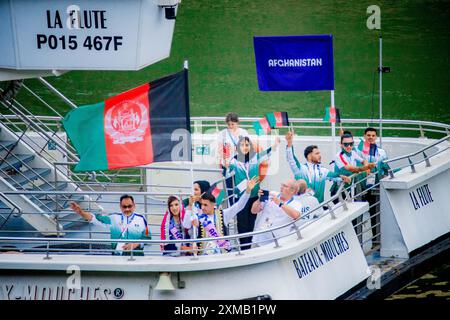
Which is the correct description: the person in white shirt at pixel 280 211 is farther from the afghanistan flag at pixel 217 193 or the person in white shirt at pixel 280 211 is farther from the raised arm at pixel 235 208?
the afghanistan flag at pixel 217 193

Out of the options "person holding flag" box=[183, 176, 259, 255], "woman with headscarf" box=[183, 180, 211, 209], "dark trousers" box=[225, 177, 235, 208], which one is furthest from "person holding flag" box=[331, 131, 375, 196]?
"person holding flag" box=[183, 176, 259, 255]

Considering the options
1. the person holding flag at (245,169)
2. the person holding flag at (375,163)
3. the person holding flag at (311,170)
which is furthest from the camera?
the person holding flag at (375,163)

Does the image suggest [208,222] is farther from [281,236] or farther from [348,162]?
[348,162]

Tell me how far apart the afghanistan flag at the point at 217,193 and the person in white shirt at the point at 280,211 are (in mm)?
1109

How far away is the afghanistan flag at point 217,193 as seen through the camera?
20200 mm

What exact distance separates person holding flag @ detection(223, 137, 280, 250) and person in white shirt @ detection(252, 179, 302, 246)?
1355mm

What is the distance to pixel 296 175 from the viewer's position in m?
21.1

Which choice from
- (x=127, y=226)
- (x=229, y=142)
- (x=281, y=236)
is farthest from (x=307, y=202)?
(x=229, y=142)

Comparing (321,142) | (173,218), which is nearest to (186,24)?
(321,142)

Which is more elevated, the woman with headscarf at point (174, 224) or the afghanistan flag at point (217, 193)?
the afghanistan flag at point (217, 193)

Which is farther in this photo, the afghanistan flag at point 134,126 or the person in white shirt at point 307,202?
the person in white shirt at point 307,202

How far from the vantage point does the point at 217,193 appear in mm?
20469

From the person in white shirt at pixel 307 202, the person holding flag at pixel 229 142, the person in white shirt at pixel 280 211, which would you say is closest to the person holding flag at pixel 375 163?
the person in white shirt at pixel 307 202
